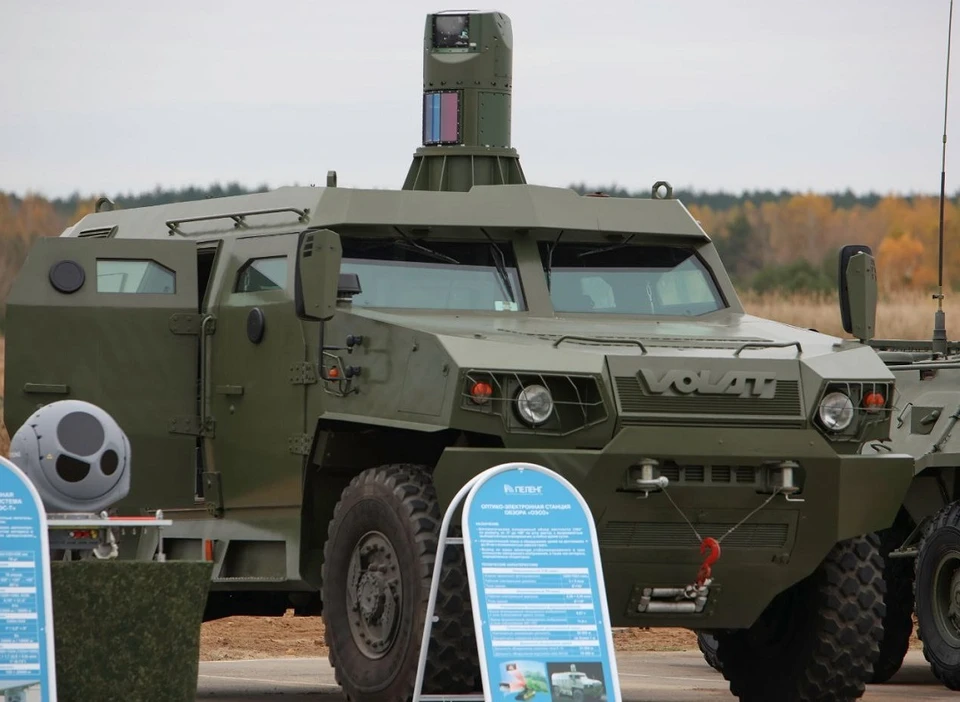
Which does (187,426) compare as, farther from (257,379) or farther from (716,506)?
(716,506)

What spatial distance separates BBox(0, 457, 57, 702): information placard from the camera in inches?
307

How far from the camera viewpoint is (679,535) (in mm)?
9516

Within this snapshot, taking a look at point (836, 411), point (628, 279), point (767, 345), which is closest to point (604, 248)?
point (628, 279)

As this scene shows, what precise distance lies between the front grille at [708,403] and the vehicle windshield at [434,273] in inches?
53.5

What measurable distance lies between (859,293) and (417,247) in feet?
6.98

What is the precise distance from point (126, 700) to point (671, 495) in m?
2.48

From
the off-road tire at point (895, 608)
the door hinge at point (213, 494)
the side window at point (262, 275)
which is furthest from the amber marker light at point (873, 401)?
the off-road tire at point (895, 608)

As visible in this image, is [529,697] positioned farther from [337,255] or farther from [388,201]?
[388,201]

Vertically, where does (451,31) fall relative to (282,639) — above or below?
above

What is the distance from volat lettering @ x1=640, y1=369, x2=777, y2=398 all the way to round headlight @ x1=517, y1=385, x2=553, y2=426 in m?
0.43

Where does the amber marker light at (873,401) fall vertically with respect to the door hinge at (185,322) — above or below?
below

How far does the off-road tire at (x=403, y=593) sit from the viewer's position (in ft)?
30.1

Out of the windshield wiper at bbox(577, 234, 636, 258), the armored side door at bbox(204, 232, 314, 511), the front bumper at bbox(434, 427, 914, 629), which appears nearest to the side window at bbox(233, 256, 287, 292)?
the armored side door at bbox(204, 232, 314, 511)

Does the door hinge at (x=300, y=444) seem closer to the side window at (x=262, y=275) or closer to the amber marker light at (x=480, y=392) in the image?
the side window at (x=262, y=275)
